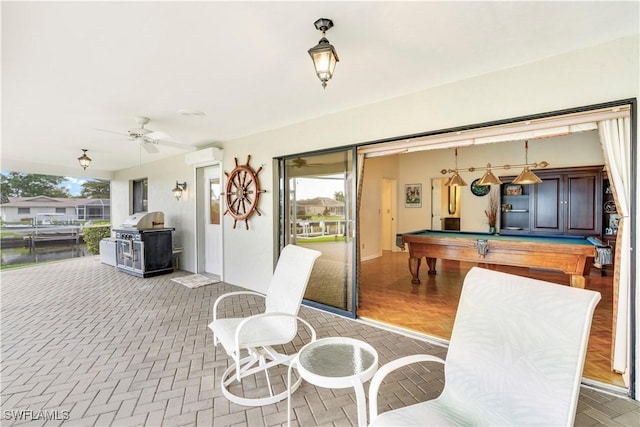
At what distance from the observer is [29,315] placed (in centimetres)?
392

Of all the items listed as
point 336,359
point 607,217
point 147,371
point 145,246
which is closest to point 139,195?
point 145,246

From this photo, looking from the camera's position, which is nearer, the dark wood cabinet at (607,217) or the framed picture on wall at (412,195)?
the dark wood cabinet at (607,217)

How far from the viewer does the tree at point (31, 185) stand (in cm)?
745

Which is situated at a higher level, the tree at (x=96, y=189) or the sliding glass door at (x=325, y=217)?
the tree at (x=96, y=189)

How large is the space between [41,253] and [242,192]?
6990 mm

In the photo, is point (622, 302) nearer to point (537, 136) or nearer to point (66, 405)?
point (537, 136)

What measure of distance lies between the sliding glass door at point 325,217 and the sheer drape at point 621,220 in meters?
2.33

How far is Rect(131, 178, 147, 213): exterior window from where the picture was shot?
8.35 meters

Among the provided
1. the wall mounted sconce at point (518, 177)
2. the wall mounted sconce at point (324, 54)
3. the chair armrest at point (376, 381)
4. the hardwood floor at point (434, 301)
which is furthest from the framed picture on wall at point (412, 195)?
the chair armrest at point (376, 381)

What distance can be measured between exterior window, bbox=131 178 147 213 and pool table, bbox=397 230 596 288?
7215 mm

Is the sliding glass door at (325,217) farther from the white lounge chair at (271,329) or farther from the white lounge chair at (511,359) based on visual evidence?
the white lounge chair at (511,359)

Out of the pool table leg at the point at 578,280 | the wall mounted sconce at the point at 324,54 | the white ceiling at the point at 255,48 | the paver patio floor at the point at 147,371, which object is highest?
the white ceiling at the point at 255,48

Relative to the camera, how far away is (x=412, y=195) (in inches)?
336

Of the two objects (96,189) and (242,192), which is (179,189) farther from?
(96,189)
